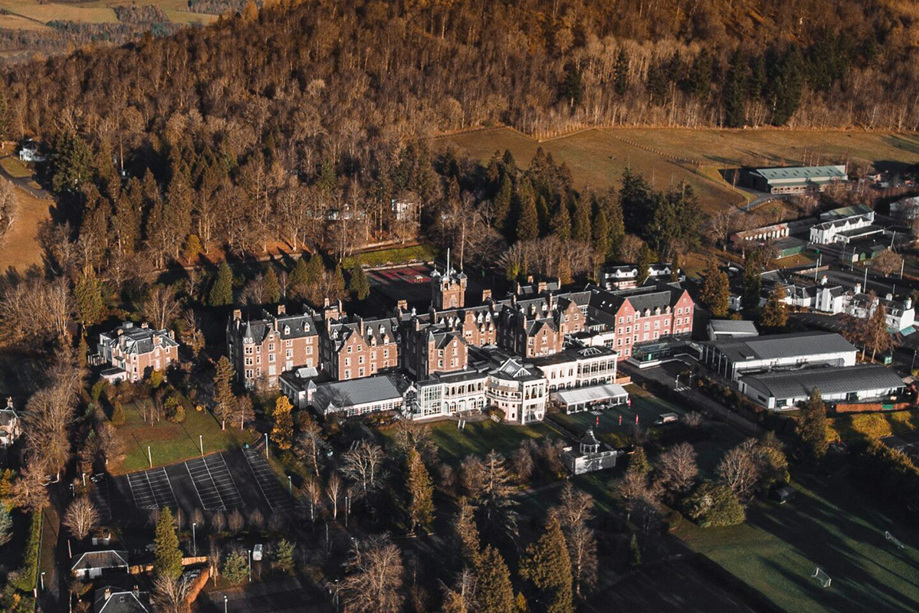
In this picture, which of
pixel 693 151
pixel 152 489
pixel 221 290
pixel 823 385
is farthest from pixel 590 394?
pixel 693 151

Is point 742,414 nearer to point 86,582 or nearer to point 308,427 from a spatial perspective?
point 308,427

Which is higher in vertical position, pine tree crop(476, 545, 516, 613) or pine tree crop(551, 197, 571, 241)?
pine tree crop(551, 197, 571, 241)

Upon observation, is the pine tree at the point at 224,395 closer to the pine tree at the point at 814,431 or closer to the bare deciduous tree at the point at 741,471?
the bare deciduous tree at the point at 741,471

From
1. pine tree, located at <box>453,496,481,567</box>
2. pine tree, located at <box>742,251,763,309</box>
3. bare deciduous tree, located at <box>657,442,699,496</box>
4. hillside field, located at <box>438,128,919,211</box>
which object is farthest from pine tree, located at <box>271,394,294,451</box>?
hillside field, located at <box>438,128,919,211</box>

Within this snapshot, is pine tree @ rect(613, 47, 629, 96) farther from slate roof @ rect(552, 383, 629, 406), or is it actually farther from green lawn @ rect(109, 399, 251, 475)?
green lawn @ rect(109, 399, 251, 475)

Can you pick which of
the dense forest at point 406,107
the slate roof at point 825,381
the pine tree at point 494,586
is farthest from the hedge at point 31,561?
the slate roof at point 825,381

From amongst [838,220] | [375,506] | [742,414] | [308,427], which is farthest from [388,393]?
[838,220]
